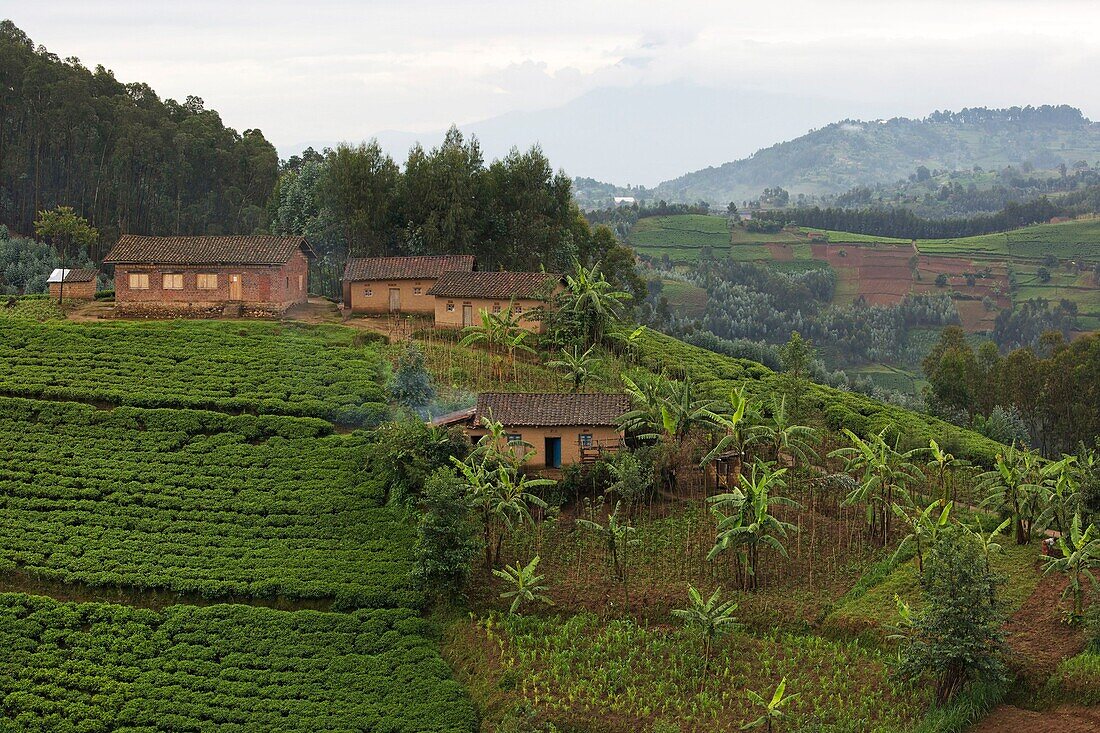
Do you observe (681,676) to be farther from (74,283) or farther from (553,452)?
(74,283)

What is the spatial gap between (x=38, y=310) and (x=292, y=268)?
13.4 meters

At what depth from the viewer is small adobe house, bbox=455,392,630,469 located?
44.9 meters

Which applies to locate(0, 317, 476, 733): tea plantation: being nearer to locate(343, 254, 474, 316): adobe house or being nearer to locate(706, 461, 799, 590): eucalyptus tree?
locate(343, 254, 474, 316): adobe house

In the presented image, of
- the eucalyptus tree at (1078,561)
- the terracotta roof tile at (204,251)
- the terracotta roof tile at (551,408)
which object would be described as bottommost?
the eucalyptus tree at (1078,561)

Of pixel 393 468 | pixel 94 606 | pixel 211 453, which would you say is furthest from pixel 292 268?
pixel 94 606

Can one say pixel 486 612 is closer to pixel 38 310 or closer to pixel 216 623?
pixel 216 623

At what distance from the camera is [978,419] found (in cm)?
6350

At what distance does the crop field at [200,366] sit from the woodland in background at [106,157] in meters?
28.1

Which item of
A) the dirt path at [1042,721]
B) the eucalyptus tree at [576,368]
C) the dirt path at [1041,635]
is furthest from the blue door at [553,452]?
the dirt path at [1042,721]

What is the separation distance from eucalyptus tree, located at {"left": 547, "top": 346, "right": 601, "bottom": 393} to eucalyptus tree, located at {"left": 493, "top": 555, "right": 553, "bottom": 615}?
13.1 meters

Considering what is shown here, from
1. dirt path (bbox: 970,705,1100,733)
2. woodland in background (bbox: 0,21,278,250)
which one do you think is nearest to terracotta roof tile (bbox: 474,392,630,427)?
dirt path (bbox: 970,705,1100,733)

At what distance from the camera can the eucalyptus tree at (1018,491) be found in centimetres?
3856

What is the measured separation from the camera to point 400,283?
65938 mm

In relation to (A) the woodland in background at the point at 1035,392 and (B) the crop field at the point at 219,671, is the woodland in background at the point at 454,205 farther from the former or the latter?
(B) the crop field at the point at 219,671
